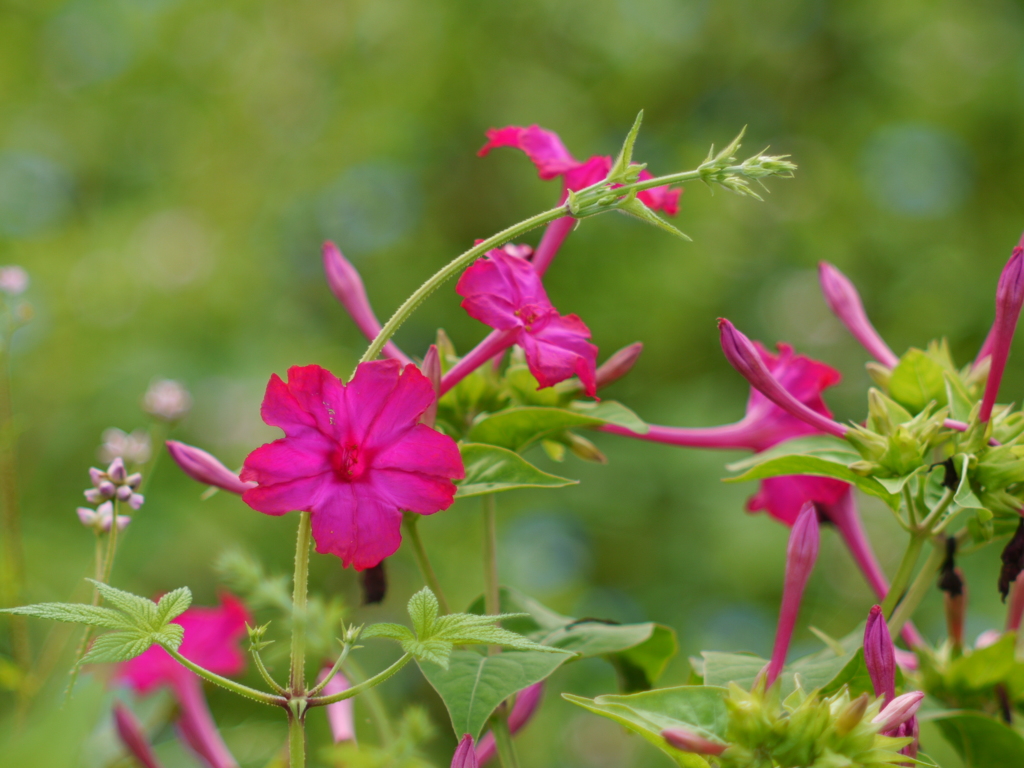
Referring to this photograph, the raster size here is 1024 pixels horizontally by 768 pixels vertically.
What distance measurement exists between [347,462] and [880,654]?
0.18 meters

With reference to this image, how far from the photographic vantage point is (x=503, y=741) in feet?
1.14

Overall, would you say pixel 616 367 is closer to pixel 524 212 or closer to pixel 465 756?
pixel 465 756

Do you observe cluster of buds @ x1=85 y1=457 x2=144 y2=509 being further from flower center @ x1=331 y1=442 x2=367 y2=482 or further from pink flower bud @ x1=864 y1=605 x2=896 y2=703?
pink flower bud @ x1=864 y1=605 x2=896 y2=703

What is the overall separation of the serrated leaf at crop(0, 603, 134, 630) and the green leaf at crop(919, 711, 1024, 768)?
0.96ft

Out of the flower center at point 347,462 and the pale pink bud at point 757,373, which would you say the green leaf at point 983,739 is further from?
the flower center at point 347,462

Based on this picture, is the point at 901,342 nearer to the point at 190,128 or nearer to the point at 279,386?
the point at 190,128

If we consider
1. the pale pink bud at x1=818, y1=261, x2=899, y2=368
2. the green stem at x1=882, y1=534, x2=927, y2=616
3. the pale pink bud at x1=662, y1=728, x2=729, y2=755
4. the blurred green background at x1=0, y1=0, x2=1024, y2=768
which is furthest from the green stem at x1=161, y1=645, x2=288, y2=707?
the blurred green background at x1=0, y1=0, x2=1024, y2=768

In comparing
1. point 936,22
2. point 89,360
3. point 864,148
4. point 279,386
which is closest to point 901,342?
point 864,148

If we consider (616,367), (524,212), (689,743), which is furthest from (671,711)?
(524,212)

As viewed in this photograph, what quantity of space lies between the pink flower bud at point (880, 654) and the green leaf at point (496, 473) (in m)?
0.10

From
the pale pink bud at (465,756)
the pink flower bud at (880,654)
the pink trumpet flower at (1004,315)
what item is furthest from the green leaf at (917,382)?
the pale pink bud at (465,756)

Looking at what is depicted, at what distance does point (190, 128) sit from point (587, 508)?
3.52ft

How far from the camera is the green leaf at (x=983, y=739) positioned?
365 millimetres

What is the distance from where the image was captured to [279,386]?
11.6 inches
